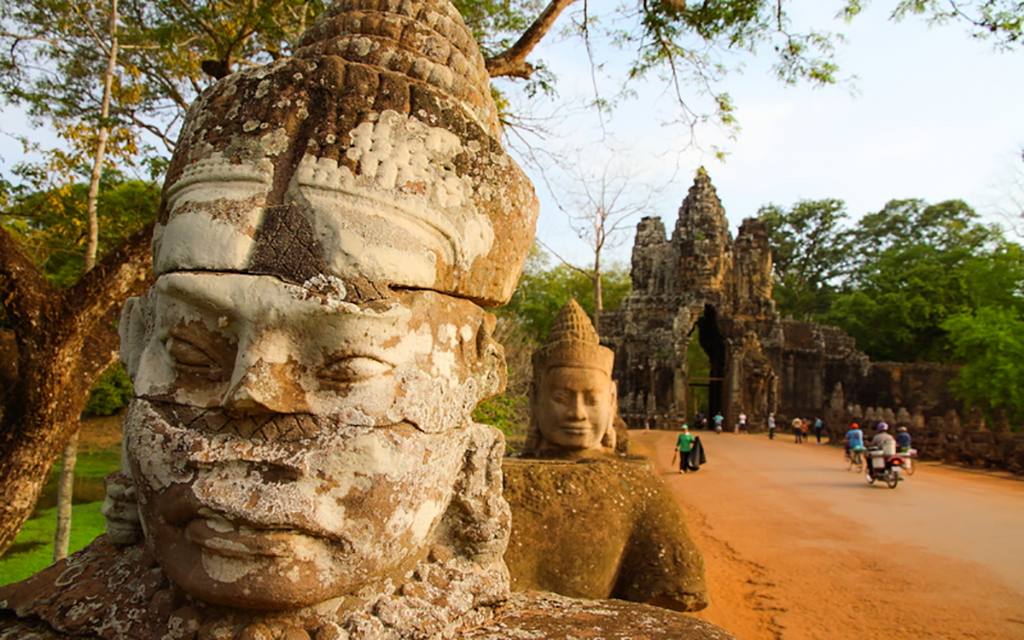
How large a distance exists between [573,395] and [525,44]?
3.15m

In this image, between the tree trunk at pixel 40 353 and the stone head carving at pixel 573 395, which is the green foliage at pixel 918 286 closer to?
the stone head carving at pixel 573 395

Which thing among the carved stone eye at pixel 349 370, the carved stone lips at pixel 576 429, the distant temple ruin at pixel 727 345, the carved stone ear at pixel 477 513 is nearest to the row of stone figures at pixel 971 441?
the distant temple ruin at pixel 727 345

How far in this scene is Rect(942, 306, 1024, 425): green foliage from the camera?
47.2 ft

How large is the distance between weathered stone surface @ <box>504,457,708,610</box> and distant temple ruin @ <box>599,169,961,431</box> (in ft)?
61.8

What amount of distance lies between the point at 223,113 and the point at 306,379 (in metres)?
0.77

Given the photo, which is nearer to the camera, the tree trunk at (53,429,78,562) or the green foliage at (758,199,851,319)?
the tree trunk at (53,429,78,562)

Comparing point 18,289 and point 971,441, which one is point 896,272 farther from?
point 18,289

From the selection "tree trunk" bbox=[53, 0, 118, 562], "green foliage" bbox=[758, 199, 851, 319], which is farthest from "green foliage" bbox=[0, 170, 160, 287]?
"green foliage" bbox=[758, 199, 851, 319]

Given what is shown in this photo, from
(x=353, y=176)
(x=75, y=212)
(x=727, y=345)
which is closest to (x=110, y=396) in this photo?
(x=75, y=212)

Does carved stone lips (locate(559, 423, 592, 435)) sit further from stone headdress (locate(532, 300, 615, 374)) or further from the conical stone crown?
the conical stone crown

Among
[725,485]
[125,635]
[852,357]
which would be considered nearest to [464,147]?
[125,635]

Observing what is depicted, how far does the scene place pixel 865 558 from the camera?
591 cm

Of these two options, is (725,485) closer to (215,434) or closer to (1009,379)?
(1009,379)

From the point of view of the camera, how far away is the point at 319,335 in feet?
4.81
